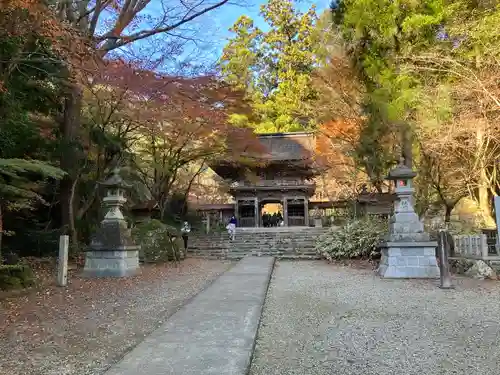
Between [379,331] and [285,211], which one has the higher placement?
[285,211]

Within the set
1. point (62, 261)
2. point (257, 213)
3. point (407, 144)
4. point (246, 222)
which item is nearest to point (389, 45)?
point (407, 144)

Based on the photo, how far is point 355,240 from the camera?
45.6ft

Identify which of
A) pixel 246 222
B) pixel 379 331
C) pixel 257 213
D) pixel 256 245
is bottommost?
pixel 379 331

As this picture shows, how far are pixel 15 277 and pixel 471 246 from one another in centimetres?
1073

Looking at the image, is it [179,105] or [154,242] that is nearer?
[154,242]

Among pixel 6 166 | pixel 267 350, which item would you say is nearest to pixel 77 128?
pixel 6 166

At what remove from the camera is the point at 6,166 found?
7184mm

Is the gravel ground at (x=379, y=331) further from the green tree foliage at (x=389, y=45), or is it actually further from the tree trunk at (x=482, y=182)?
the green tree foliage at (x=389, y=45)

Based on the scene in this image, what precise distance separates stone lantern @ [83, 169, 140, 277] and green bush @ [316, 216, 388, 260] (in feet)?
23.6

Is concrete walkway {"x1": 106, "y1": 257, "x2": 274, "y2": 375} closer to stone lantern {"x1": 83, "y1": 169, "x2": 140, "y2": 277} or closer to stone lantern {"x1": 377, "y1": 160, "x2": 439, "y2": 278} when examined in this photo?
stone lantern {"x1": 83, "y1": 169, "x2": 140, "y2": 277}

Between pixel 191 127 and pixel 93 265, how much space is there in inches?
352

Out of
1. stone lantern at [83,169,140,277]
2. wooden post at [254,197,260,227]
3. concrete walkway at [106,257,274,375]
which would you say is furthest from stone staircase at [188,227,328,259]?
concrete walkway at [106,257,274,375]

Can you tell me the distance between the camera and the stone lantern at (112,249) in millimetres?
9766

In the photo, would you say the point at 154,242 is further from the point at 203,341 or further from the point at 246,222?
the point at 246,222
